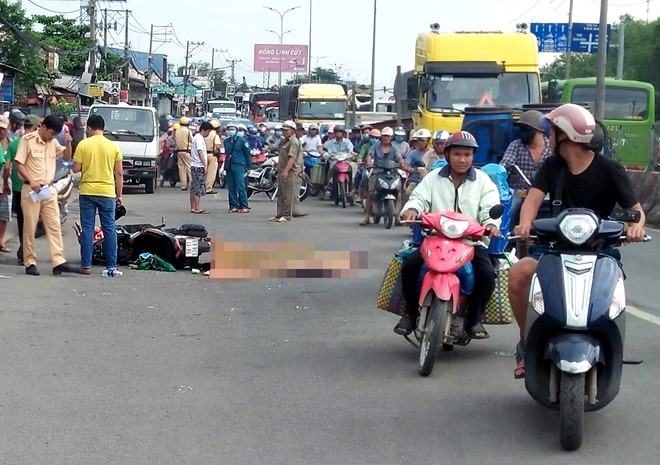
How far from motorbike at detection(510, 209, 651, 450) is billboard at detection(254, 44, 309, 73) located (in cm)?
9768

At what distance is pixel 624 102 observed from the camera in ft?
106

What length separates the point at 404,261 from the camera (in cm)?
794

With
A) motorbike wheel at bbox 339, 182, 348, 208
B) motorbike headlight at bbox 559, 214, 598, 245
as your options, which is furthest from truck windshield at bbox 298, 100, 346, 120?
motorbike headlight at bbox 559, 214, 598, 245

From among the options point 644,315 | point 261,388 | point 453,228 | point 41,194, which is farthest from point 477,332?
point 41,194

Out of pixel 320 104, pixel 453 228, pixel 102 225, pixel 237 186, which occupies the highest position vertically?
pixel 320 104

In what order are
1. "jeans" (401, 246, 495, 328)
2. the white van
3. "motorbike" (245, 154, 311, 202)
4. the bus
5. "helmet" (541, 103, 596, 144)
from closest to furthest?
1. "helmet" (541, 103, 596, 144)
2. "jeans" (401, 246, 495, 328)
3. "motorbike" (245, 154, 311, 202)
4. the white van
5. the bus

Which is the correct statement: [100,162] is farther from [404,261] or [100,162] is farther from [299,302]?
[404,261]

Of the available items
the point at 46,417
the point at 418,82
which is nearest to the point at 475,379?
the point at 46,417

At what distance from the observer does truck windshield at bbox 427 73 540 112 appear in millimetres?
23688

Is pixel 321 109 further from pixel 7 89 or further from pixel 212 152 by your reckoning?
pixel 212 152

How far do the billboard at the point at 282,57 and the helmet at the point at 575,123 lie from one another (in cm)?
9720

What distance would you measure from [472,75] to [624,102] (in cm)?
1021

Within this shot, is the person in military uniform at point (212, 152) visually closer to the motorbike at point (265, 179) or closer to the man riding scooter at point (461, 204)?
the motorbike at point (265, 179)

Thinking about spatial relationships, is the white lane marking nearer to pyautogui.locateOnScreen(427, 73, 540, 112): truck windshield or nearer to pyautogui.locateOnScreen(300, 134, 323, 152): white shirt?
pyautogui.locateOnScreen(427, 73, 540, 112): truck windshield
